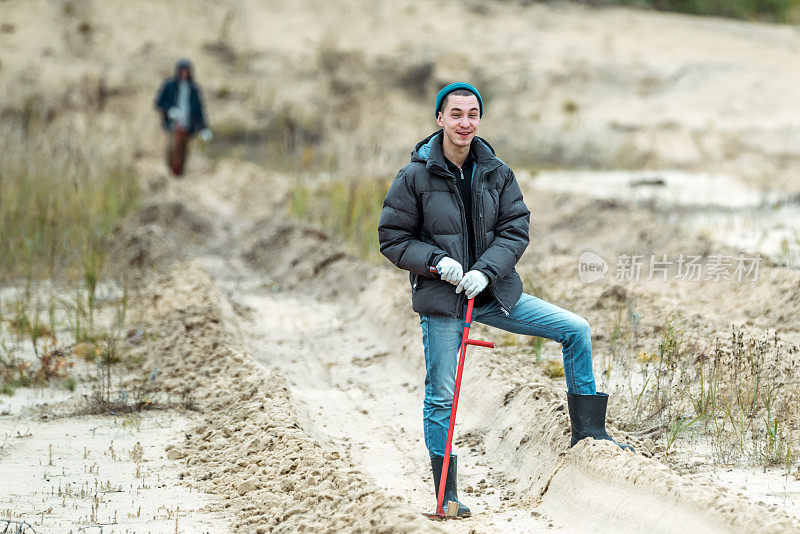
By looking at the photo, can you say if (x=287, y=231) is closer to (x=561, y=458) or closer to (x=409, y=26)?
(x=561, y=458)

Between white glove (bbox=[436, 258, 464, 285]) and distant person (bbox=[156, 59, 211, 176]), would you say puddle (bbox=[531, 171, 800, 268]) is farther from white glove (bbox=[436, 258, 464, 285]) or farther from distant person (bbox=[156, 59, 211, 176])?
distant person (bbox=[156, 59, 211, 176])

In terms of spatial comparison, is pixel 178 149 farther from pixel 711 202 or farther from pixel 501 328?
pixel 501 328

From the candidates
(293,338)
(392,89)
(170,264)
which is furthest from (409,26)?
(293,338)

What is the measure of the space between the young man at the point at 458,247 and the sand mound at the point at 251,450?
56 cm

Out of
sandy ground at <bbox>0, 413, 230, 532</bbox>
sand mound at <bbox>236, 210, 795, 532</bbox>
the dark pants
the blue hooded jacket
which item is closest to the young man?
sand mound at <bbox>236, 210, 795, 532</bbox>

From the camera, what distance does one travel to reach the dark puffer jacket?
4.19m

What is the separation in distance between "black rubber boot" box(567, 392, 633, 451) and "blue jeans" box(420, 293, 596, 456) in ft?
0.16

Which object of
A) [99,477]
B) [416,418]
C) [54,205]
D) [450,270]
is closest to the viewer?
[450,270]

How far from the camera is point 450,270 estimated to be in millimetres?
4055

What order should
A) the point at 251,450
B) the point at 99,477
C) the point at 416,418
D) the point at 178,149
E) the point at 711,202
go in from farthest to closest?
the point at 178,149 < the point at 711,202 < the point at 416,418 < the point at 251,450 < the point at 99,477

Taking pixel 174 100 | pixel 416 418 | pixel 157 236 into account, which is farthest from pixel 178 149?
pixel 416 418

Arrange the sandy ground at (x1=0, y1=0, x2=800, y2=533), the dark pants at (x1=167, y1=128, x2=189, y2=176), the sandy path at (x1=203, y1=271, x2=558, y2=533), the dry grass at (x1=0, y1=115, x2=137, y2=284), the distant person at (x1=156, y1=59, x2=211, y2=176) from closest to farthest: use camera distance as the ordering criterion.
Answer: the sandy ground at (x1=0, y1=0, x2=800, y2=533) → the sandy path at (x1=203, y1=271, x2=558, y2=533) → the dry grass at (x1=0, y1=115, x2=137, y2=284) → the distant person at (x1=156, y1=59, x2=211, y2=176) → the dark pants at (x1=167, y1=128, x2=189, y2=176)

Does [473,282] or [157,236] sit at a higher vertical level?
[473,282]

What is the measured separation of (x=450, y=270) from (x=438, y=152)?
58 centimetres
